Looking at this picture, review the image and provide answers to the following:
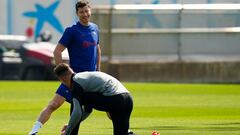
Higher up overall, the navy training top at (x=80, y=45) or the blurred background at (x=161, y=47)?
the navy training top at (x=80, y=45)

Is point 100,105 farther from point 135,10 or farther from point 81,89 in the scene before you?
point 135,10

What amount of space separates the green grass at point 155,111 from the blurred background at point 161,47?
9.51ft

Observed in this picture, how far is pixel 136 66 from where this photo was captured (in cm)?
3625

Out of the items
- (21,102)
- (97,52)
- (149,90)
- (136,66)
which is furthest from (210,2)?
(97,52)

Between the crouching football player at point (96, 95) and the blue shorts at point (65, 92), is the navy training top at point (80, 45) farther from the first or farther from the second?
the crouching football player at point (96, 95)

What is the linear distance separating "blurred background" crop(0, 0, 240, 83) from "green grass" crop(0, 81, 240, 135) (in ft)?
9.51

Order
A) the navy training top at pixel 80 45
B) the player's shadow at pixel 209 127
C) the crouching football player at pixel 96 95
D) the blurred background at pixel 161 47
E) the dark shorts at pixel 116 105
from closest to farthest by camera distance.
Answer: the crouching football player at pixel 96 95 → the dark shorts at pixel 116 105 → the navy training top at pixel 80 45 → the player's shadow at pixel 209 127 → the blurred background at pixel 161 47

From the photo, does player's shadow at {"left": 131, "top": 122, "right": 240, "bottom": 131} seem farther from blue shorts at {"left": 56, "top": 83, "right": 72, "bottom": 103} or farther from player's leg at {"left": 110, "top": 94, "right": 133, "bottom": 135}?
player's leg at {"left": 110, "top": 94, "right": 133, "bottom": 135}

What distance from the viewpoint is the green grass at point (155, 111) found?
17.9 meters

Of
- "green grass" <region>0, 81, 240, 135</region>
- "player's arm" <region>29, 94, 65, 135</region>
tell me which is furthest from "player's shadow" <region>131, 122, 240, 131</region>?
"player's arm" <region>29, 94, 65, 135</region>

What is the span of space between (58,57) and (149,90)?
608 inches

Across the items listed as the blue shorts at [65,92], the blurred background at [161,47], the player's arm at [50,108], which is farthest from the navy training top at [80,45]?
the blurred background at [161,47]

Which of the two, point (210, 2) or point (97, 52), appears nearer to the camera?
point (97, 52)

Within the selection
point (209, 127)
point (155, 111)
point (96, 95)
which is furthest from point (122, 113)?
point (155, 111)
